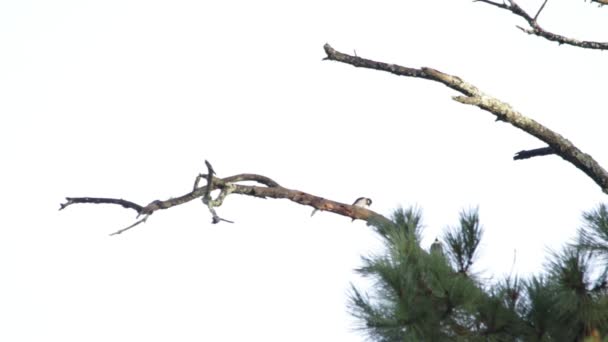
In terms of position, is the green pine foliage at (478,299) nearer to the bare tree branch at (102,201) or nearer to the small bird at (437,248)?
the small bird at (437,248)

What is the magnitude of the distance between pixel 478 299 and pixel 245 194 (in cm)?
201

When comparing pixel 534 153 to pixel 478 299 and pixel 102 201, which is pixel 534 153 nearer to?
pixel 478 299

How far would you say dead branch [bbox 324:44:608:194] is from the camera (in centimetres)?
662

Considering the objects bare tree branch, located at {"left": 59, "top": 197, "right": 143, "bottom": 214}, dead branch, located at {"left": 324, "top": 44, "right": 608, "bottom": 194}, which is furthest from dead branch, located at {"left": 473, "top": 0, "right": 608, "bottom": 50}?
bare tree branch, located at {"left": 59, "top": 197, "right": 143, "bottom": 214}

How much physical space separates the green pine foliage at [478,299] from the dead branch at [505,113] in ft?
2.60

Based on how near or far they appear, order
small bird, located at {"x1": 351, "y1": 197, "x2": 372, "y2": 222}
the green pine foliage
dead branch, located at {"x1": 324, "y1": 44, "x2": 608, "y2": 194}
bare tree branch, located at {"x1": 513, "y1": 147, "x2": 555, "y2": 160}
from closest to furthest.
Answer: the green pine foliage
dead branch, located at {"x1": 324, "y1": 44, "x2": 608, "y2": 194}
bare tree branch, located at {"x1": 513, "y1": 147, "x2": 555, "y2": 160}
small bird, located at {"x1": 351, "y1": 197, "x2": 372, "y2": 222}

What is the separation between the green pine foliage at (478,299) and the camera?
566 cm

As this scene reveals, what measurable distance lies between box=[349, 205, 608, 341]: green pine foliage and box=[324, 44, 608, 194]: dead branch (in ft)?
2.60

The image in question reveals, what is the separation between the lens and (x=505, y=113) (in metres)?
6.68

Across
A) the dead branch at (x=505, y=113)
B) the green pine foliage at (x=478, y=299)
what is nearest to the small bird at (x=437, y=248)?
the green pine foliage at (x=478, y=299)

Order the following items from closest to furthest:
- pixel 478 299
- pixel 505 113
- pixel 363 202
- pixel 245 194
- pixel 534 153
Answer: pixel 478 299 < pixel 505 113 < pixel 534 153 < pixel 245 194 < pixel 363 202

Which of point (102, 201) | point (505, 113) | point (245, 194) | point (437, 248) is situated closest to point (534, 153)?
point (505, 113)

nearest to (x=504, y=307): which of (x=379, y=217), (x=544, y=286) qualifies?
(x=544, y=286)

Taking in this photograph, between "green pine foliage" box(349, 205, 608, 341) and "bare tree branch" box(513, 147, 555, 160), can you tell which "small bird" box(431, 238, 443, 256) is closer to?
"green pine foliage" box(349, 205, 608, 341)
